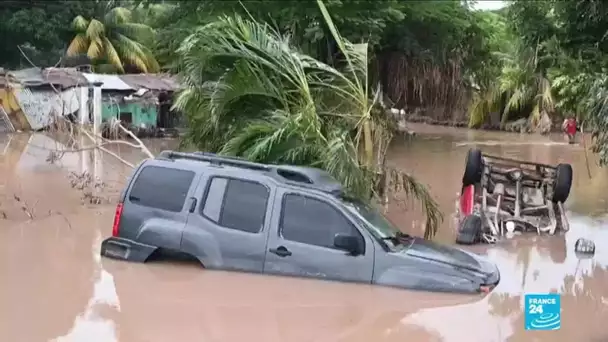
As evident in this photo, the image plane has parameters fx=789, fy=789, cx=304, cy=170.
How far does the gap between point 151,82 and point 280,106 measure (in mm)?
24287

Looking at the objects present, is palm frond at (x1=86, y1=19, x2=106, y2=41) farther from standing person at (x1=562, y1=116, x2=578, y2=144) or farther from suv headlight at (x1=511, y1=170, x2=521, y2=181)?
suv headlight at (x1=511, y1=170, x2=521, y2=181)

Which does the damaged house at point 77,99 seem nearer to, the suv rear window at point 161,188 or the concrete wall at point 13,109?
the concrete wall at point 13,109

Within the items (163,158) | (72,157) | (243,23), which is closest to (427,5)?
(72,157)

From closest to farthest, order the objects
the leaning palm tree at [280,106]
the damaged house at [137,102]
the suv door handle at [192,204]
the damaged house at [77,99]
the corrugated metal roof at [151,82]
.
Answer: the suv door handle at [192,204] → the leaning palm tree at [280,106] → the damaged house at [77,99] → the damaged house at [137,102] → the corrugated metal roof at [151,82]

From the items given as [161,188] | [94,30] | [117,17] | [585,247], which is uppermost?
[117,17]

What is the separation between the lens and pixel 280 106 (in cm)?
1199

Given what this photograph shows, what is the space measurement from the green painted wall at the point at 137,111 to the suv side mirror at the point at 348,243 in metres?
26.0

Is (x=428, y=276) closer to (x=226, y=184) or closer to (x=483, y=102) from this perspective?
(x=226, y=184)

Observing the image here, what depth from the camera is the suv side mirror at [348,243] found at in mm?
8594

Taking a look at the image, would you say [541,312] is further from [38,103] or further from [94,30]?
[94,30]

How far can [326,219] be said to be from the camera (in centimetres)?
884

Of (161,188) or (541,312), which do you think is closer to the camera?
(541,312)

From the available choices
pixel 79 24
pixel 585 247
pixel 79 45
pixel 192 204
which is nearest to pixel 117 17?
pixel 79 24

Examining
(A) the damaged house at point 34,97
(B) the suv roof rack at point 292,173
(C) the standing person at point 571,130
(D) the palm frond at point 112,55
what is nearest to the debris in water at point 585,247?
(B) the suv roof rack at point 292,173
